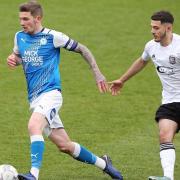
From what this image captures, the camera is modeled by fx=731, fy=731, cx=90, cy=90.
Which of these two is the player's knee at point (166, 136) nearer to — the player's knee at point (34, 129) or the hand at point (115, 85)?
the hand at point (115, 85)

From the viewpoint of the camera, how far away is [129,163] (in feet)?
32.2

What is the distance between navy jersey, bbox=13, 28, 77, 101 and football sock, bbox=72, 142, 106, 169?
0.84 m

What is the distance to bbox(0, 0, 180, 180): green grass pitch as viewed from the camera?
994 cm

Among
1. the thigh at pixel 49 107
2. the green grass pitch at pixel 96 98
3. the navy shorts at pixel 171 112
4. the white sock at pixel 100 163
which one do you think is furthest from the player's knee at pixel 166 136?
the thigh at pixel 49 107

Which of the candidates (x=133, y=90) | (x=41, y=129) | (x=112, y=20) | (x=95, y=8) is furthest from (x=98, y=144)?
(x=95, y=8)

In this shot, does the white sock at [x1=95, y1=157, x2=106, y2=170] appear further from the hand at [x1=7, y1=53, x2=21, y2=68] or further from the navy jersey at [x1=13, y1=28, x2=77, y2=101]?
the hand at [x1=7, y1=53, x2=21, y2=68]

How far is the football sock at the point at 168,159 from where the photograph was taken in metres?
8.45

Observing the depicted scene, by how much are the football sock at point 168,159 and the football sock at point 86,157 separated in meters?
0.95

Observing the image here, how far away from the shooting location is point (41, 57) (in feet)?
29.1

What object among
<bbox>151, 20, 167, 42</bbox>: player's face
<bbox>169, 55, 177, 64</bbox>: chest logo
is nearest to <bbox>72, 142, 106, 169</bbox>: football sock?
<bbox>169, 55, 177, 64</bbox>: chest logo

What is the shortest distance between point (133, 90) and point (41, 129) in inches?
260

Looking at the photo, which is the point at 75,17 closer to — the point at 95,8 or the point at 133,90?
the point at 95,8

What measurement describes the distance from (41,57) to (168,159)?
1.96m

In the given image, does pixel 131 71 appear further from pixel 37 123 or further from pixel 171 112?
pixel 37 123
